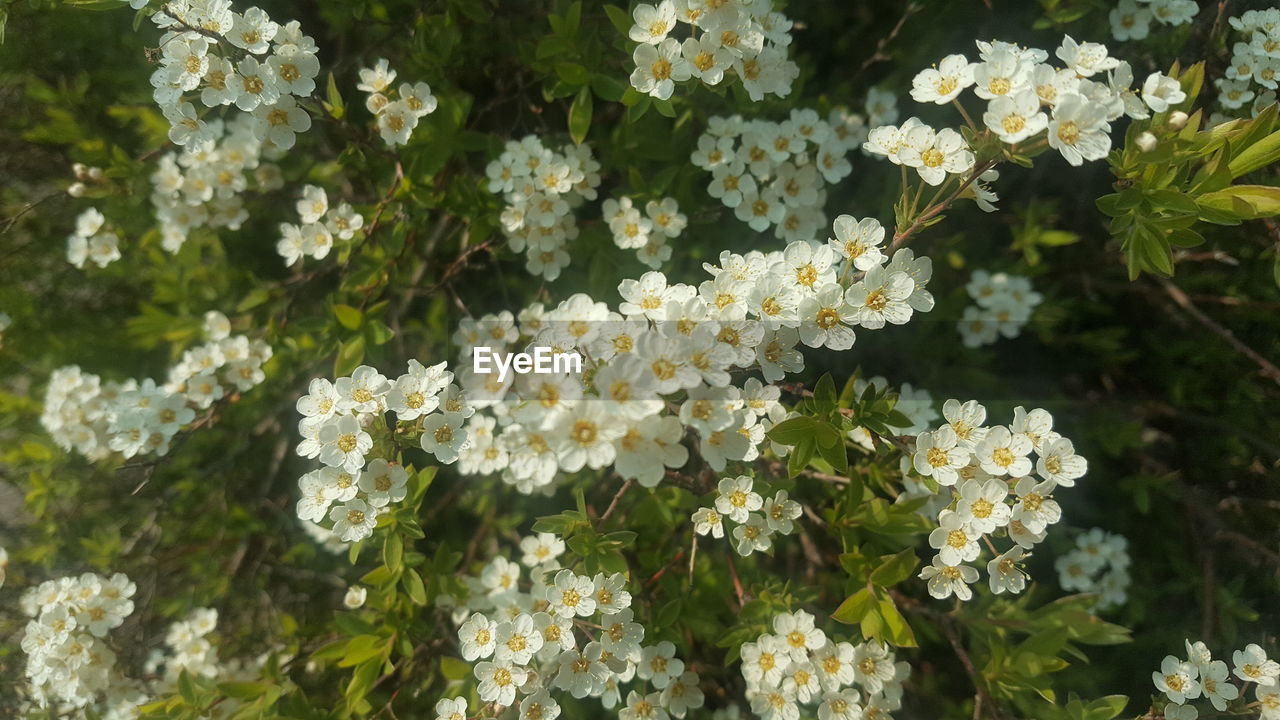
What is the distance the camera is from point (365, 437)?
2.00 m

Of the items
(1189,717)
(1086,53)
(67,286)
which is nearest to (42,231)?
(67,286)

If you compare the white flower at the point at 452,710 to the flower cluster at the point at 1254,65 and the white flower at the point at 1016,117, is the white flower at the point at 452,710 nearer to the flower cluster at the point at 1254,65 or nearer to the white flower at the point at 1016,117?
the white flower at the point at 1016,117

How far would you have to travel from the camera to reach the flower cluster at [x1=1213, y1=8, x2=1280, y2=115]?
2.55m

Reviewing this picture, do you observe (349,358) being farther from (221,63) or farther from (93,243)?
(93,243)

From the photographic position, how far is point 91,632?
2.78m

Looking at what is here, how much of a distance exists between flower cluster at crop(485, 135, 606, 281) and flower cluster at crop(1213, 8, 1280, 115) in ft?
7.78

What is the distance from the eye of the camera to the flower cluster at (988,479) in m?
1.96

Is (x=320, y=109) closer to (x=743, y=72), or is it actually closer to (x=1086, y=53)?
(x=743, y=72)

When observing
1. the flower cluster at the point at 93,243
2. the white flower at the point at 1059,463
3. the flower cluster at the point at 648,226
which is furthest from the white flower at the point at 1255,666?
the flower cluster at the point at 93,243

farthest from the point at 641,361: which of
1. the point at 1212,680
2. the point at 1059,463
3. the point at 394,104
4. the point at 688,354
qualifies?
the point at 1212,680

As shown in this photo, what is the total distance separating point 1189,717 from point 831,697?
1089mm

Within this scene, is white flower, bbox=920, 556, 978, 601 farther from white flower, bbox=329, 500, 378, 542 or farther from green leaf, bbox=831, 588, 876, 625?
white flower, bbox=329, 500, 378, 542

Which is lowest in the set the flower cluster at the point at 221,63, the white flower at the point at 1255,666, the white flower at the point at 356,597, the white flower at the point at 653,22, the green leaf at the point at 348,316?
the white flower at the point at 356,597

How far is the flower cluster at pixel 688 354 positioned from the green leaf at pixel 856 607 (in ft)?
2.05
